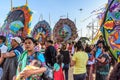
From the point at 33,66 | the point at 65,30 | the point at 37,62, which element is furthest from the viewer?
the point at 65,30

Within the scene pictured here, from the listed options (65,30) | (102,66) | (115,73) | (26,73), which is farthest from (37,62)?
(65,30)

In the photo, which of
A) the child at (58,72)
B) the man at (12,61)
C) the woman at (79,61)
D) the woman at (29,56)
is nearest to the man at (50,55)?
the child at (58,72)

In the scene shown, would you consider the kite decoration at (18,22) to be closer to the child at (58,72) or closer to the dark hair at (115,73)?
the child at (58,72)

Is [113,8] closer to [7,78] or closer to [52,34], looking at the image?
[7,78]

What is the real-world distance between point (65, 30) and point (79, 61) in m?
18.5

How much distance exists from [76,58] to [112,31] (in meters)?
5.11

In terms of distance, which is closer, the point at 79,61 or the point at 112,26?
the point at 112,26

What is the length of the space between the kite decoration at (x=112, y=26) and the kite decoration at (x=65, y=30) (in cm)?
2255

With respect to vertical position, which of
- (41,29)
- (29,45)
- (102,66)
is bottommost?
(102,66)

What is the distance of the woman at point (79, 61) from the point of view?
26.8 feet

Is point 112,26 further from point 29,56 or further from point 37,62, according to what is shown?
point 29,56

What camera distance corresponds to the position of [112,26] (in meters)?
3.17

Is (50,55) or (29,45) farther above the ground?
(29,45)

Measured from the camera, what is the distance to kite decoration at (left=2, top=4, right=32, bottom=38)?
1450 centimetres
